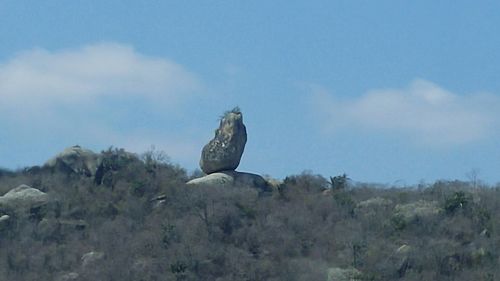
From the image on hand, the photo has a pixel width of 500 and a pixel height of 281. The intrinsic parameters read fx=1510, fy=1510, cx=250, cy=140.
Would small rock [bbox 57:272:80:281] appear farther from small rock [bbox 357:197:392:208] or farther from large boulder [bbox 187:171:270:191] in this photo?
small rock [bbox 357:197:392:208]

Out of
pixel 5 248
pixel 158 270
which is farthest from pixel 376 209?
pixel 5 248

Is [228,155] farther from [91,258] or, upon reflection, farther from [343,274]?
[343,274]

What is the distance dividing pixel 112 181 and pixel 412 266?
46.5 feet

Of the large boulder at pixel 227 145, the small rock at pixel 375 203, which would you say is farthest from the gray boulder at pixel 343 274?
the large boulder at pixel 227 145

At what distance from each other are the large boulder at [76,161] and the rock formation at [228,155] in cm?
443

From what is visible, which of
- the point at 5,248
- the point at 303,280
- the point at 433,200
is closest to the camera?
the point at 303,280

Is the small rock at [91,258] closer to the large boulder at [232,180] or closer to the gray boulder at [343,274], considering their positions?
the large boulder at [232,180]

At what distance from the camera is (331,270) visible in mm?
51875

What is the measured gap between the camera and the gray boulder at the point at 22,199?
57.4m

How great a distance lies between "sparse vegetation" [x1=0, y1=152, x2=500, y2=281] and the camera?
171 ft

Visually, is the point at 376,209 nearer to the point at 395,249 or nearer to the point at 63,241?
the point at 395,249

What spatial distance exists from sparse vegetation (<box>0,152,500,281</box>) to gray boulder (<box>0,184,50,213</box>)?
44cm

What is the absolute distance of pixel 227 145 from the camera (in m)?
59.6

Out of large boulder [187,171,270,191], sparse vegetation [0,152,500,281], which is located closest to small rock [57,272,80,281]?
sparse vegetation [0,152,500,281]
